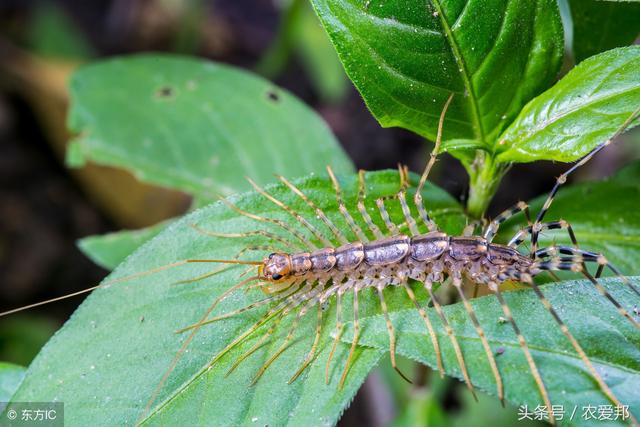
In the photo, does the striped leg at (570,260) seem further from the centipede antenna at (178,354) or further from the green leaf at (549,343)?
the centipede antenna at (178,354)

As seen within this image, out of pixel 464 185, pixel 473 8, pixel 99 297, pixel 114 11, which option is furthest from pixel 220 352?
pixel 114 11

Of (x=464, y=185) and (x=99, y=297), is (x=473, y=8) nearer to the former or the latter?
(x=464, y=185)

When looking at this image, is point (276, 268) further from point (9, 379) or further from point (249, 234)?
point (9, 379)

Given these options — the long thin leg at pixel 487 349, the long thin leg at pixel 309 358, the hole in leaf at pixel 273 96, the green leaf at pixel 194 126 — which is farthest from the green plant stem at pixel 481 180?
the hole in leaf at pixel 273 96

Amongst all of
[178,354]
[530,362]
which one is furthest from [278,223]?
[530,362]

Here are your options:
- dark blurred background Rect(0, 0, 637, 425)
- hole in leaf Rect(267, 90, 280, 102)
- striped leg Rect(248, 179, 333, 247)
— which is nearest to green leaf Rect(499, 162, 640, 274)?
striped leg Rect(248, 179, 333, 247)
